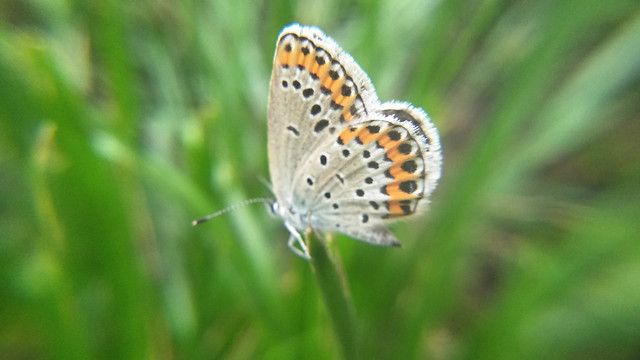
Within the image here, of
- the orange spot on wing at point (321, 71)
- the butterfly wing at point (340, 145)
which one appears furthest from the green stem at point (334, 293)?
the orange spot on wing at point (321, 71)

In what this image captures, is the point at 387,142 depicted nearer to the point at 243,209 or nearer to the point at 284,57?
the point at 284,57

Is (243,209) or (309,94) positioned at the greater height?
(243,209)

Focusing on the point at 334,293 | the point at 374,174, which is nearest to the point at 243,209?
the point at 374,174

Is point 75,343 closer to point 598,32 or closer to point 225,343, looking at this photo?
point 225,343

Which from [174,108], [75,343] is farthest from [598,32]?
[75,343]

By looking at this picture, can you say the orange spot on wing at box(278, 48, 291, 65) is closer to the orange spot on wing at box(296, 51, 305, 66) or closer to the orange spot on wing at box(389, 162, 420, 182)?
the orange spot on wing at box(296, 51, 305, 66)

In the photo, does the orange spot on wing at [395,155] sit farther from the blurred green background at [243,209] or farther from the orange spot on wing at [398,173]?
the blurred green background at [243,209]

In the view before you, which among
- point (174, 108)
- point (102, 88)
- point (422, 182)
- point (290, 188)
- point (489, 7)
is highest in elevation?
point (102, 88)
